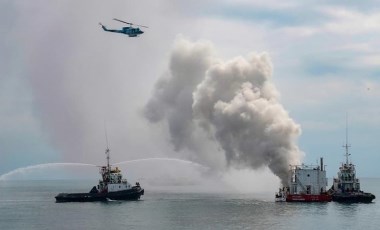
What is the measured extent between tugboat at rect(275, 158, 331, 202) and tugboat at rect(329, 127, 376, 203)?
4873 mm

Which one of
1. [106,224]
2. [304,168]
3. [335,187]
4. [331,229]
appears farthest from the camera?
[335,187]

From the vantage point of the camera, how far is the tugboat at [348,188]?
546 ft

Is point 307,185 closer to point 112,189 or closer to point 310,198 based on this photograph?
point 310,198

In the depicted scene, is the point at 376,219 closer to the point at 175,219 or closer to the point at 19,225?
the point at 175,219

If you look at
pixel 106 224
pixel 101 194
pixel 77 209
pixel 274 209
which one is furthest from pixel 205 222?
pixel 101 194

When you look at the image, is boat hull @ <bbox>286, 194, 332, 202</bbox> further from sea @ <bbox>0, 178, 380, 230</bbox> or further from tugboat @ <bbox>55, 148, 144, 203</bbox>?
tugboat @ <bbox>55, 148, 144, 203</bbox>

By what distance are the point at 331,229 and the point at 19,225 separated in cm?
6106

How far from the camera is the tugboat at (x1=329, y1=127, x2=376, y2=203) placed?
166 m

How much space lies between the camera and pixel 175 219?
131125mm

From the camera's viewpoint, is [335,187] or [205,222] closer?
[205,222]

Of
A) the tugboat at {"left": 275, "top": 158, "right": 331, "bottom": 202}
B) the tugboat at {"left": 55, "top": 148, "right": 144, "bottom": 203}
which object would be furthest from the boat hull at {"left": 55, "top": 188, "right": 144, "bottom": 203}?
the tugboat at {"left": 275, "top": 158, "right": 331, "bottom": 202}

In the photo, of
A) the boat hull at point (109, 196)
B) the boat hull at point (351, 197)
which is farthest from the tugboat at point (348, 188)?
the boat hull at point (109, 196)

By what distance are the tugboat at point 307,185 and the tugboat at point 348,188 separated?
16.0 ft

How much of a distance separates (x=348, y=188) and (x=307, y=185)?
14416 mm
